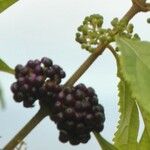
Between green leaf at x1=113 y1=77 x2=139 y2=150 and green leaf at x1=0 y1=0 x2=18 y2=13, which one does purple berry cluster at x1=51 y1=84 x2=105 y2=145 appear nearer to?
green leaf at x1=113 y1=77 x2=139 y2=150

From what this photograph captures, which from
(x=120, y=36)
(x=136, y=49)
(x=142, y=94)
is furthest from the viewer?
(x=120, y=36)

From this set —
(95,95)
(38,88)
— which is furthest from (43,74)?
(95,95)

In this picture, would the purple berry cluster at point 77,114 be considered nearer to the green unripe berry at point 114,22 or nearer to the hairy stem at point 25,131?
the hairy stem at point 25,131

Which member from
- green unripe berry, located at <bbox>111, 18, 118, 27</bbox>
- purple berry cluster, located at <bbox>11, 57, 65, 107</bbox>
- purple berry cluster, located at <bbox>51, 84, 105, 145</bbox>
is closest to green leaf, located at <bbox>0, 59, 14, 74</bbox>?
purple berry cluster, located at <bbox>11, 57, 65, 107</bbox>

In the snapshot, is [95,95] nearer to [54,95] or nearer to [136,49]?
[54,95]

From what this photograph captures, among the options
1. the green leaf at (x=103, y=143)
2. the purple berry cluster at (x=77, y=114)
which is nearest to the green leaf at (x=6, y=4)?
the purple berry cluster at (x=77, y=114)

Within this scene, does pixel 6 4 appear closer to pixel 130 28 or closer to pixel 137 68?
pixel 130 28

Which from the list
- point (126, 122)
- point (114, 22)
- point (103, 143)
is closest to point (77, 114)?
point (103, 143)
